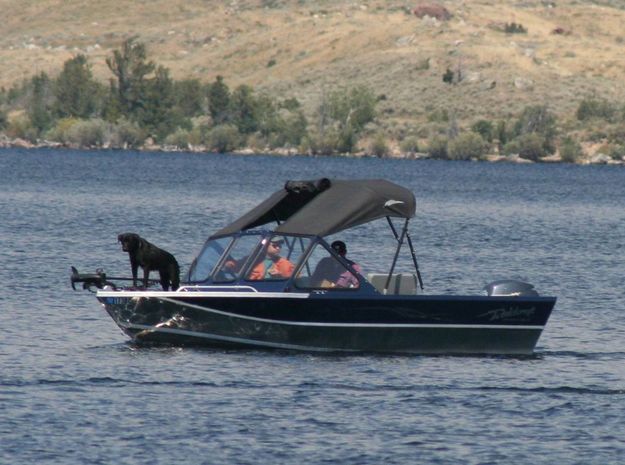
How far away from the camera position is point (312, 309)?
26.5 m

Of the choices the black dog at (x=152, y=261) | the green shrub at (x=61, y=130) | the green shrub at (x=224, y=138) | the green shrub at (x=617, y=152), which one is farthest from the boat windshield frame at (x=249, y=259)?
the green shrub at (x=61, y=130)

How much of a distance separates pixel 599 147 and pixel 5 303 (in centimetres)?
13320

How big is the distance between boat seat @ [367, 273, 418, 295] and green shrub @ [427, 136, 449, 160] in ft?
430

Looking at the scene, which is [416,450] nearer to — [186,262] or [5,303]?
[5,303]

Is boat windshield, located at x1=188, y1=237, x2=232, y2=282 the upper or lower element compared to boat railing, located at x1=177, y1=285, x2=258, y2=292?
upper

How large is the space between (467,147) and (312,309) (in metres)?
134

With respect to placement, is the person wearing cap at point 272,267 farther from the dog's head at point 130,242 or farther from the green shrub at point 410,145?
the green shrub at point 410,145

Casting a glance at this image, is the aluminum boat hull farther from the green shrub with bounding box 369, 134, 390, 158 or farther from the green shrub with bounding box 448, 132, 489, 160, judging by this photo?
the green shrub with bounding box 369, 134, 390, 158

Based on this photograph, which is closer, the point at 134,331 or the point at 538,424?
the point at 538,424

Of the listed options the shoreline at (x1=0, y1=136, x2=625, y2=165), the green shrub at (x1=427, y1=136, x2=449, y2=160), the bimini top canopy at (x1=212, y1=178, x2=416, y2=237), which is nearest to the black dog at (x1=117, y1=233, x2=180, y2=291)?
the bimini top canopy at (x1=212, y1=178, x2=416, y2=237)

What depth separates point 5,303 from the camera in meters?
33.9

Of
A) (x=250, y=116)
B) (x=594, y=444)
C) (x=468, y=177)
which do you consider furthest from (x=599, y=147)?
(x=594, y=444)

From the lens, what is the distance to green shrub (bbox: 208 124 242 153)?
16500cm

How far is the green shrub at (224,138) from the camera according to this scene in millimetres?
165000
